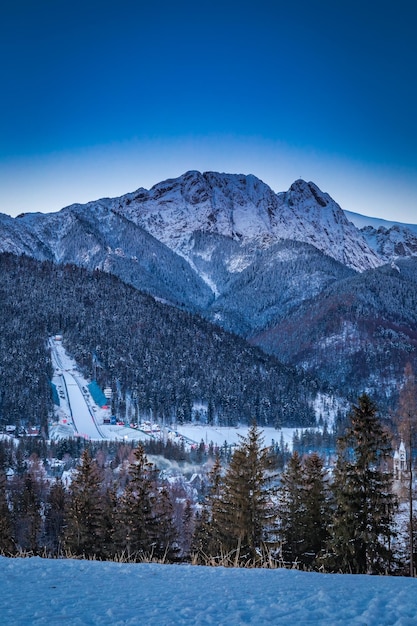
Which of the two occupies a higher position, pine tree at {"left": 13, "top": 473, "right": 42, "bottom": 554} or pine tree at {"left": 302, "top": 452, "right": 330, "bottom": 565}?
pine tree at {"left": 302, "top": 452, "right": 330, "bottom": 565}

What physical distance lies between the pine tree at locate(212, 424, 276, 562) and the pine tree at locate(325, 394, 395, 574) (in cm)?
400

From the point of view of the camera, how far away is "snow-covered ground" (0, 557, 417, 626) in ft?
13.4

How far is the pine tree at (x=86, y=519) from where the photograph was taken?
90.9ft

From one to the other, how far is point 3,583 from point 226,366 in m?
182

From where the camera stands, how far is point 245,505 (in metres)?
21.8

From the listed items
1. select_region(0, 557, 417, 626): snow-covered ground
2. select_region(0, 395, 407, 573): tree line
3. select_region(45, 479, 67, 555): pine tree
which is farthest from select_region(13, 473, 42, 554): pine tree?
select_region(0, 557, 417, 626): snow-covered ground

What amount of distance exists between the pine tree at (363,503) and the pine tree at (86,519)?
1493 cm

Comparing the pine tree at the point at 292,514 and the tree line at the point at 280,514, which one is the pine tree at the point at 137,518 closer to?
the tree line at the point at 280,514

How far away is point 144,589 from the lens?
518cm

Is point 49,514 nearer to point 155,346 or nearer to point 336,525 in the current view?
point 336,525

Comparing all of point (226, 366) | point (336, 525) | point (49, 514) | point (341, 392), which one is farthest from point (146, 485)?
point (341, 392)

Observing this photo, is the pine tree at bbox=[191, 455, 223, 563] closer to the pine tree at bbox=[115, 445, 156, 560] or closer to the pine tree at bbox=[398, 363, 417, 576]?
the pine tree at bbox=[115, 445, 156, 560]

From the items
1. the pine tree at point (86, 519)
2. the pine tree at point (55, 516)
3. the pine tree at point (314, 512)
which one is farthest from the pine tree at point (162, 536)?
the pine tree at point (55, 516)

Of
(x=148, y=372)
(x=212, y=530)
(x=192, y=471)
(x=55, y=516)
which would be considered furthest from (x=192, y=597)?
(x=148, y=372)
